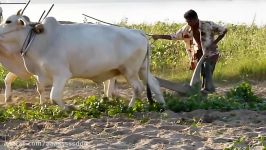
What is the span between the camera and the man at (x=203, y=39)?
30.2ft

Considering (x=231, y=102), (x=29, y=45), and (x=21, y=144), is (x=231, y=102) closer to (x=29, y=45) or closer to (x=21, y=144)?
(x=29, y=45)

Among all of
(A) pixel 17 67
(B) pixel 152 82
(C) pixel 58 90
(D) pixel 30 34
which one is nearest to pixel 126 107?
(C) pixel 58 90

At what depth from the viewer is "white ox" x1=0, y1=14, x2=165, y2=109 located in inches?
323

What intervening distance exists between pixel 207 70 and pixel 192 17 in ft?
2.54

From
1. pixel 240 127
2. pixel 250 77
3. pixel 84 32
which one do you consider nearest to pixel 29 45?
pixel 84 32

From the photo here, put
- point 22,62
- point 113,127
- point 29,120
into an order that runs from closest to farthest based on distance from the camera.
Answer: point 113,127 → point 29,120 → point 22,62

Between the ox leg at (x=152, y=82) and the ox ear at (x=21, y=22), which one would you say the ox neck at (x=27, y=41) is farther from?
the ox leg at (x=152, y=82)

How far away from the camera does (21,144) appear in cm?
628

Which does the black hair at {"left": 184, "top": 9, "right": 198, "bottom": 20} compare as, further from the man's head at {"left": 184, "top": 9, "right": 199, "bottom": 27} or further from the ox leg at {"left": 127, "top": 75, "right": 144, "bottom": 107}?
the ox leg at {"left": 127, "top": 75, "right": 144, "bottom": 107}

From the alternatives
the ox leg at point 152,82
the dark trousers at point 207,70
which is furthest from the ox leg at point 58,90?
the dark trousers at point 207,70

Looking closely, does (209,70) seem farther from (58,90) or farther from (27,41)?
(27,41)

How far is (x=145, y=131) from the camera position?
6715mm

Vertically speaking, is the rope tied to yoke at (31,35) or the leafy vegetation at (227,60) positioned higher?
the rope tied to yoke at (31,35)

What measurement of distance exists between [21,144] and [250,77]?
6.45 meters
